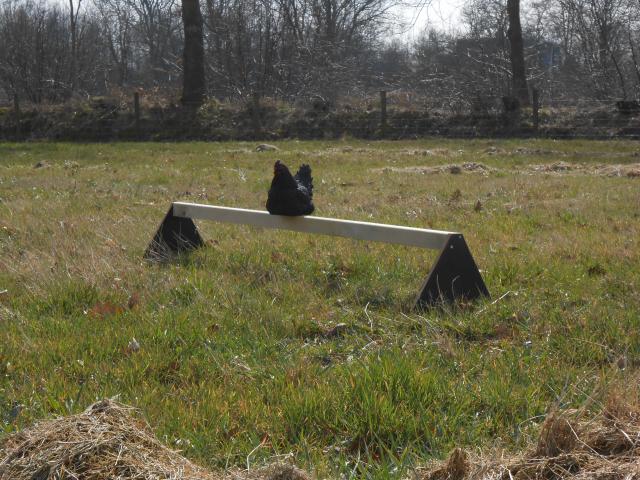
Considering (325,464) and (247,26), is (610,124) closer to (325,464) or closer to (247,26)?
(247,26)

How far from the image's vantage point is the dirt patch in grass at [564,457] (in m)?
2.27

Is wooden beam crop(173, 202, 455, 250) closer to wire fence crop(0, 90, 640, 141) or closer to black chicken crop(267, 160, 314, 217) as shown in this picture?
black chicken crop(267, 160, 314, 217)

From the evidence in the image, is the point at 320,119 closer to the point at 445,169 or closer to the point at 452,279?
the point at 445,169

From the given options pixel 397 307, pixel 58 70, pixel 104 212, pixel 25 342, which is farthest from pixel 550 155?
pixel 58 70

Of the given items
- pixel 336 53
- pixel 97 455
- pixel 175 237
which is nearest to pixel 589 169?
A: pixel 175 237

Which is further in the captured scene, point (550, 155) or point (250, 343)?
point (550, 155)

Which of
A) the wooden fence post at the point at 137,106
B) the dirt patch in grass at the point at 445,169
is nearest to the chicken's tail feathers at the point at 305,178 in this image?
the dirt patch in grass at the point at 445,169

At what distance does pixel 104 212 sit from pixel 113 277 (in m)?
3.50

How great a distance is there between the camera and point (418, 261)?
18.9 feet

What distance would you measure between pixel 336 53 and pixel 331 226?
31.3 meters

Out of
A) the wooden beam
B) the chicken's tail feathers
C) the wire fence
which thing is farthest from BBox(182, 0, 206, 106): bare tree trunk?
the chicken's tail feathers

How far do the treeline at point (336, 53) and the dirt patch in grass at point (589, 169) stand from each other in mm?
14458

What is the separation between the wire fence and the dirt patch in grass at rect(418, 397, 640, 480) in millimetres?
21088

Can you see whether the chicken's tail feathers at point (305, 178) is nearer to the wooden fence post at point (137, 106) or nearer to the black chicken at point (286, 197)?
the black chicken at point (286, 197)
